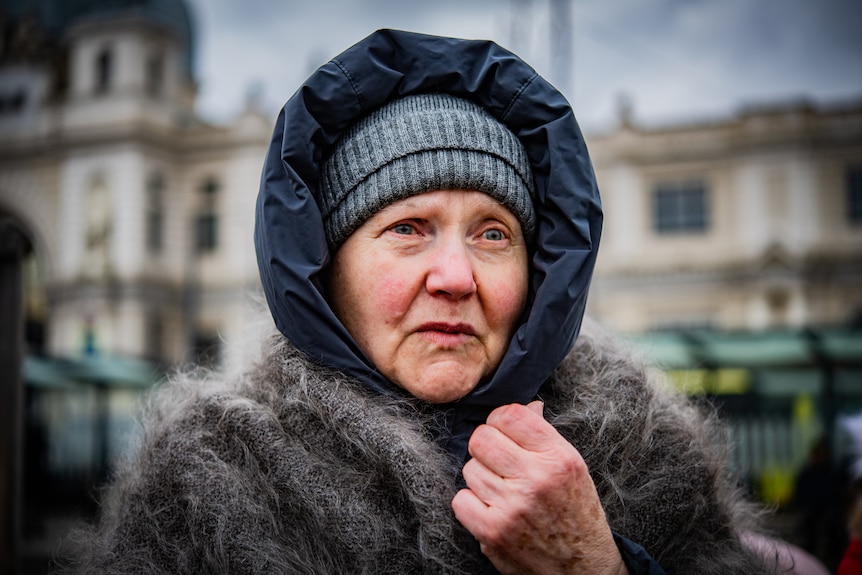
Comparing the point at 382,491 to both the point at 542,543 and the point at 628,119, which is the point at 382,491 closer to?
the point at 542,543

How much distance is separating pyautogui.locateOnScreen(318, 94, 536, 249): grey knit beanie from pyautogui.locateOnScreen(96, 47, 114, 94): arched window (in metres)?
31.2

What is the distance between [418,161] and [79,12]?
37.6 meters

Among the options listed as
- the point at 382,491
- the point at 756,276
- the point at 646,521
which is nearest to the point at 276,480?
the point at 382,491

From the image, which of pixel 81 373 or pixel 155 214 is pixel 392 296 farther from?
pixel 155 214

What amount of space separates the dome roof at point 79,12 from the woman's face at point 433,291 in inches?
1287

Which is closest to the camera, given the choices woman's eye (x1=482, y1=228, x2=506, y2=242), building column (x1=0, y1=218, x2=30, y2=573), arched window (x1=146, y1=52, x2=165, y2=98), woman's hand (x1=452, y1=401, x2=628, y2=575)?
woman's hand (x1=452, y1=401, x2=628, y2=575)

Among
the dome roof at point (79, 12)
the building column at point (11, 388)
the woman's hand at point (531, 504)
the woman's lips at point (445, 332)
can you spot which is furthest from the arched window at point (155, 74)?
the woman's hand at point (531, 504)

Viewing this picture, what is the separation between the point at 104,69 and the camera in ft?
99.1

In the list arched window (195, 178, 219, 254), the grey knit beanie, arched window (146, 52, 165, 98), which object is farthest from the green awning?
arched window (146, 52, 165, 98)

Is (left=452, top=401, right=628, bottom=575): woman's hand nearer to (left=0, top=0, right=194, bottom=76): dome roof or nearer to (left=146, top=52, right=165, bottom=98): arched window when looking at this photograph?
(left=146, top=52, right=165, bottom=98): arched window

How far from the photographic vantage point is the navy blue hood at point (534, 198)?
1.67m

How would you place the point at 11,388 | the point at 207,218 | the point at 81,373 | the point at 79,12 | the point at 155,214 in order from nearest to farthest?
1. the point at 11,388
2. the point at 81,373
3. the point at 155,214
4. the point at 207,218
5. the point at 79,12

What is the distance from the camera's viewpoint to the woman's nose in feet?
5.37

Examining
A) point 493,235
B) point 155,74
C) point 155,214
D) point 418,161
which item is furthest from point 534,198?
point 155,74
